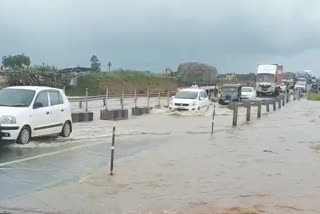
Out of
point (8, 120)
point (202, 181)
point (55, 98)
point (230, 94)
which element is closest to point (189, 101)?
point (230, 94)

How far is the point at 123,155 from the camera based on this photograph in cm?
1591

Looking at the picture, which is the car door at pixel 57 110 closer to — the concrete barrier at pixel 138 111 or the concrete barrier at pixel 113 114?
the concrete barrier at pixel 113 114

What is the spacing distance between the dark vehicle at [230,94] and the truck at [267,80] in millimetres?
13234

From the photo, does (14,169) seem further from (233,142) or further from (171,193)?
(233,142)

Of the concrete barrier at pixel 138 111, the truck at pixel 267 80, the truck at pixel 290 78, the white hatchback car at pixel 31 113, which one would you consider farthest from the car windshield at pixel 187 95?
the truck at pixel 290 78

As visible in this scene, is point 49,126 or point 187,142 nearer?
point 49,126

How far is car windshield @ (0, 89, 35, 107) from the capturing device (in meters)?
16.7

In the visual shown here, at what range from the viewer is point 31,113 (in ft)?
54.3

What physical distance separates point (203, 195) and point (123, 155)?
5775 millimetres

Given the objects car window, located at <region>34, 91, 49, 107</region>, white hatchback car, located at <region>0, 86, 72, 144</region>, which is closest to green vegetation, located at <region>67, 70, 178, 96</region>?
white hatchback car, located at <region>0, 86, 72, 144</region>

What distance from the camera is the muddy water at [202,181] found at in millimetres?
9336

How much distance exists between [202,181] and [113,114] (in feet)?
67.9

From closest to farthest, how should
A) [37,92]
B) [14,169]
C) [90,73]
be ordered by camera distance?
[14,169]
[37,92]
[90,73]

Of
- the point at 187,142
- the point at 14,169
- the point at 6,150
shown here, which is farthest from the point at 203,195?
the point at 187,142
